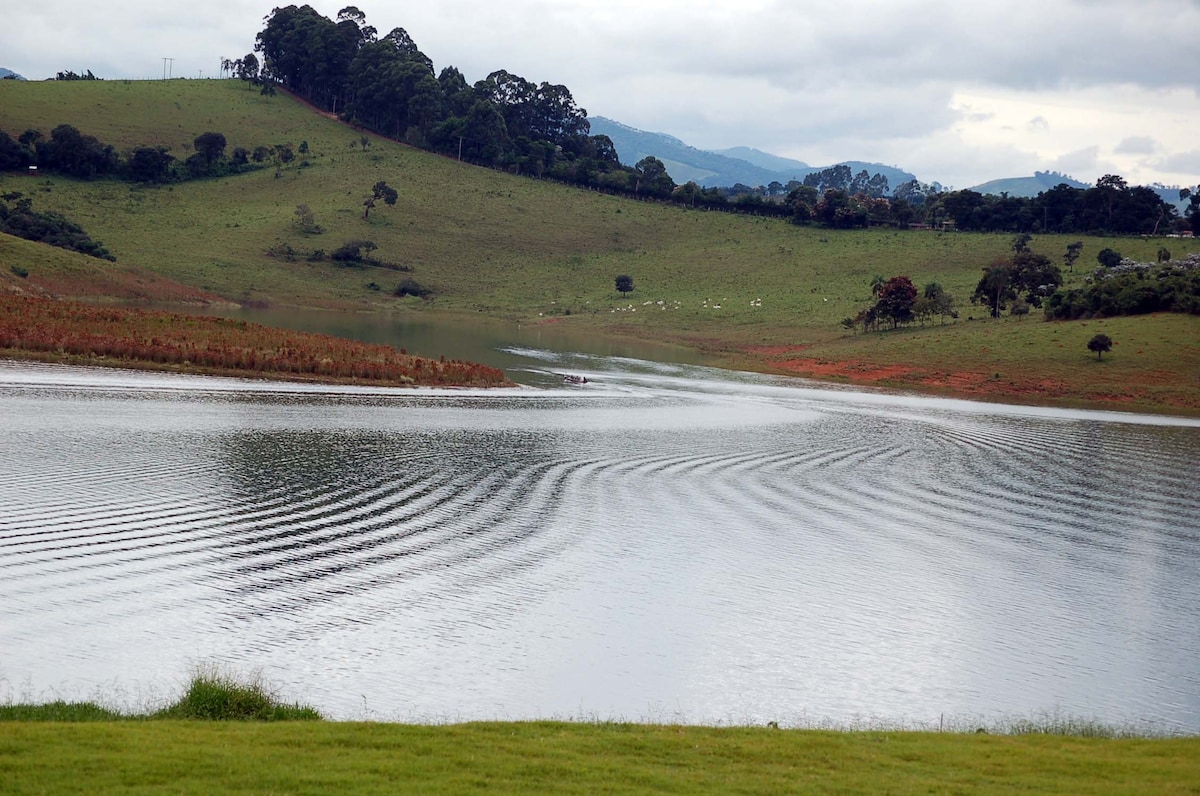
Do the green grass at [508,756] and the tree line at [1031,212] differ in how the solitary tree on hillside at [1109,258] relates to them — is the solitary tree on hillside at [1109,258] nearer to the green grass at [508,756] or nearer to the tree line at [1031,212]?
the tree line at [1031,212]

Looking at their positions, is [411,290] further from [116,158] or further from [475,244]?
[116,158]

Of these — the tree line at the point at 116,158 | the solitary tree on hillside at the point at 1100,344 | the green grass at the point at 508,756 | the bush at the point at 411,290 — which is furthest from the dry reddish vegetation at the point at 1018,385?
the tree line at the point at 116,158

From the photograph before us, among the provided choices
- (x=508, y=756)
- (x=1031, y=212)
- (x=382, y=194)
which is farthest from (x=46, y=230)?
(x=1031, y=212)

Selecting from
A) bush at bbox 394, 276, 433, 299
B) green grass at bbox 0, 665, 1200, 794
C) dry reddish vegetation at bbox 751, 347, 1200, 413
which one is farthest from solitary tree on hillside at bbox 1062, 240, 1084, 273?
green grass at bbox 0, 665, 1200, 794

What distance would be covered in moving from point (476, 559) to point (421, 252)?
4839 inches

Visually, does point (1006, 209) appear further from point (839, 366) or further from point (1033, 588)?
point (1033, 588)

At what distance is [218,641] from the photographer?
17625mm

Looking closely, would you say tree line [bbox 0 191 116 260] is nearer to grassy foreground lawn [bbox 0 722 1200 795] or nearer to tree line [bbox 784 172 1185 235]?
tree line [bbox 784 172 1185 235]

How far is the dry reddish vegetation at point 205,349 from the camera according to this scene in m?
51.2

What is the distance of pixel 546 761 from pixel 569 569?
37.5 feet

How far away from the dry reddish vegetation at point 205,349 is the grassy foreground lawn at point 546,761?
41.2 m

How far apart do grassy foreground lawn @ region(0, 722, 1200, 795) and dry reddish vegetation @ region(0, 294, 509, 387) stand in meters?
41.2

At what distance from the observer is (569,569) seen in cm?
2345

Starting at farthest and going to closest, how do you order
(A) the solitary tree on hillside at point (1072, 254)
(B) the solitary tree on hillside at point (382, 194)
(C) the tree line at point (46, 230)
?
1. (B) the solitary tree on hillside at point (382, 194)
2. (A) the solitary tree on hillside at point (1072, 254)
3. (C) the tree line at point (46, 230)
